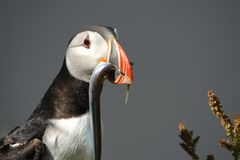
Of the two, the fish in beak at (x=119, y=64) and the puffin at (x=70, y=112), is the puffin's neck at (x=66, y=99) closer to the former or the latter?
the puffin at (x=70, y=112)

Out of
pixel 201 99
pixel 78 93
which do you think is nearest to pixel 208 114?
pixel 201 99

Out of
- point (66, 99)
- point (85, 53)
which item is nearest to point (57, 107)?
point (66, 99)

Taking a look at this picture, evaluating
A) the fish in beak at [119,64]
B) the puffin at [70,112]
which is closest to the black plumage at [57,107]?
the puffin at [70,112]

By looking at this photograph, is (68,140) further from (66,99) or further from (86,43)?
(86,43)

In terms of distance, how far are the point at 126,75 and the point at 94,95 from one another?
0.22 feet

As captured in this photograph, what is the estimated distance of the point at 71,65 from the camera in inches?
39.0

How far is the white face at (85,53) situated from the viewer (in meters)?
0.91

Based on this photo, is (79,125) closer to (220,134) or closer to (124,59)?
(124,59)

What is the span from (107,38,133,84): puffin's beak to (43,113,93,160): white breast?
166mm

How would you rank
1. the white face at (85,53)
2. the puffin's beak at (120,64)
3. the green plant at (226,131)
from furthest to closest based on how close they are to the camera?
the white face at (85,53) < the puffin's beak at (120,64) < the green plant at (226,131)

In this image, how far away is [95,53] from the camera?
0.92 meters

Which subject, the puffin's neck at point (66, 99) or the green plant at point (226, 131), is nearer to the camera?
the green plant at point (226, 131)

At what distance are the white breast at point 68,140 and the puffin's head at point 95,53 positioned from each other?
10 centimetres

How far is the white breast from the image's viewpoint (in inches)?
37.0
